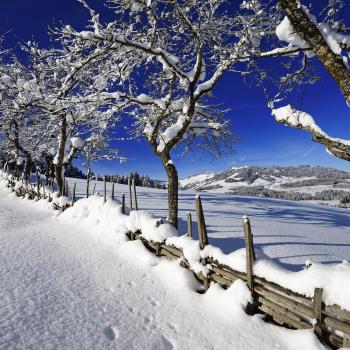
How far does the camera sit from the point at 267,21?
27.3 feet

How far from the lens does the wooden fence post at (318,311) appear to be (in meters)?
3.97

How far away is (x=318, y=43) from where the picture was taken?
400 cm

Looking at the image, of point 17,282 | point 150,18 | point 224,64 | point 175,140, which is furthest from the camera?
point 175,140

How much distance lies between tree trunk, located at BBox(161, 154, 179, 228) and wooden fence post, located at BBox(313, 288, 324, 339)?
18.6ft

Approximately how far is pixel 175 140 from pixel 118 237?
3.61m

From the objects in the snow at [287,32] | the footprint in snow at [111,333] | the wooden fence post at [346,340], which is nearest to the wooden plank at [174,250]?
the footprint in snow at [111,333]

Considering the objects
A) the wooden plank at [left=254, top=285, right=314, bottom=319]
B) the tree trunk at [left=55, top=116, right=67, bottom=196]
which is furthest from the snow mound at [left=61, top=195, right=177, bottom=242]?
the tree trunk at [left=55, top=116, right=67, bottom=196]

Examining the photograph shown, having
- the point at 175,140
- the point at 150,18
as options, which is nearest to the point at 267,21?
the point at 150,18

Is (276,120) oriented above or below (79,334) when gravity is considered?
above

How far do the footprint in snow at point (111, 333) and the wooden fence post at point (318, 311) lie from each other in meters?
2.83

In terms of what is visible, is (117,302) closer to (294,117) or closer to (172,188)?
(294,117)

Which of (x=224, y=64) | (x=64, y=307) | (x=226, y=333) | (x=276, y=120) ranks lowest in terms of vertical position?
(x=226, y=333)

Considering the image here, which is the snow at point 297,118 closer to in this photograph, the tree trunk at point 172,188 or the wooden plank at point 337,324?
the wooden plank at point 337,324

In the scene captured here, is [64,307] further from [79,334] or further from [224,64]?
[224,64]
